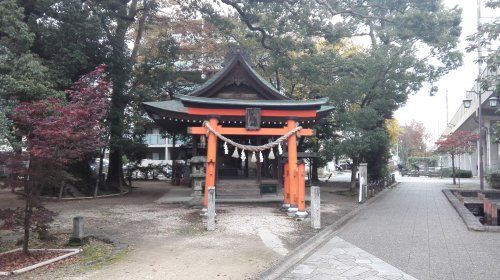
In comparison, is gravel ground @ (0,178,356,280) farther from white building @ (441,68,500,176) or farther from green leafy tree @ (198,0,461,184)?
white building @ (441,68,500,176)

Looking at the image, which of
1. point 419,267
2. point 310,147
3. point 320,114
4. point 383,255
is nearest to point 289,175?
point 320,114

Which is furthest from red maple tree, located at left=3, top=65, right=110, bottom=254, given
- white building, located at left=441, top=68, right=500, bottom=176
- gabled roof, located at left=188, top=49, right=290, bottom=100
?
white building, located at left=441, top=68, right=500, bottom=176

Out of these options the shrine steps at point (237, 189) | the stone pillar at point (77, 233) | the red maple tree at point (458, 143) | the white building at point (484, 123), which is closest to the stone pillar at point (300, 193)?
the shrine steps at point (237, 189)

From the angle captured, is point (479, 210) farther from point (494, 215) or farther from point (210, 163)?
point (210, 163)

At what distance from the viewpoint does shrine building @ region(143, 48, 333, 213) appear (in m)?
14.0

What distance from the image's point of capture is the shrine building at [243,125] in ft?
45.8

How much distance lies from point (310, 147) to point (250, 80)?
12683 millimetres

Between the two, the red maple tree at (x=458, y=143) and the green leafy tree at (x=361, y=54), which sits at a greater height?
the green leafy tree at (x=361, y=54)

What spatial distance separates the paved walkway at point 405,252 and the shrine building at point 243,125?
3.15 metres

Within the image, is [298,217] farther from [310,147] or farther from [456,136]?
[456,136]

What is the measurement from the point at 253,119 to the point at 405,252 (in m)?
7.03

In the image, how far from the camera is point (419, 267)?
755cm

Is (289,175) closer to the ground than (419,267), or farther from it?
farther from it

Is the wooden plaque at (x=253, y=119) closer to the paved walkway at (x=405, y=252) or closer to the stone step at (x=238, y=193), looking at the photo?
the paved walkway at (x=405, y=252)
